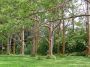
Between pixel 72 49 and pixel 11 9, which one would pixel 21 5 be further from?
pixel 72 49

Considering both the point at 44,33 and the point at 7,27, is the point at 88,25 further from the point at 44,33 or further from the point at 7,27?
A: the point at 7,27

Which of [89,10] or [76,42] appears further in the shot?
[76,42]

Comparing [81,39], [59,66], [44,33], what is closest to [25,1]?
[59,66]

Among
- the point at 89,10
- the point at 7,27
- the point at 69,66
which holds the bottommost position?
the point at 69,66

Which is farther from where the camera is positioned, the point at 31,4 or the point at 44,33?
the point at 44,33

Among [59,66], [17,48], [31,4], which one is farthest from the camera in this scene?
[17,48]

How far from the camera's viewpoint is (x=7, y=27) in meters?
21.5

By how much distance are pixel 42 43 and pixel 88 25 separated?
9233 millimetres

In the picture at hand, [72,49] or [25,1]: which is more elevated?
[25,1]

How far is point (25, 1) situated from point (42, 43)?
2718 cm

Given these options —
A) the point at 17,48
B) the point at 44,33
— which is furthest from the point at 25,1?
the point at 17,48

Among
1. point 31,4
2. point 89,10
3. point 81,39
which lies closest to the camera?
point 31,4

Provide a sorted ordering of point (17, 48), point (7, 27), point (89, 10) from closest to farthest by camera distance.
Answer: point (7, 27) → point (89, 10) → point (17, 48)

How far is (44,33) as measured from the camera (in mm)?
38375
